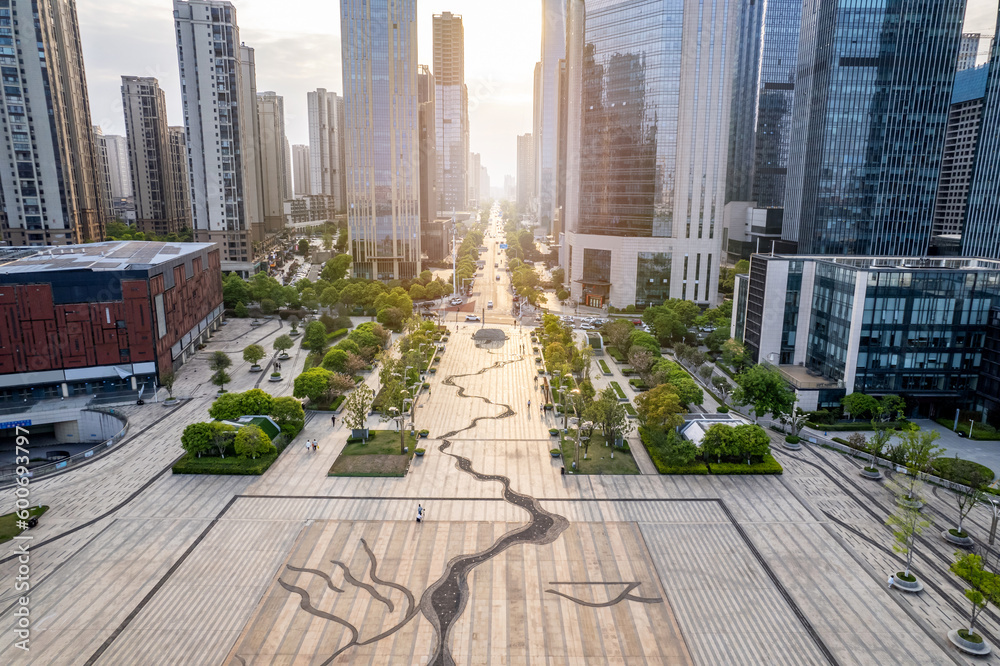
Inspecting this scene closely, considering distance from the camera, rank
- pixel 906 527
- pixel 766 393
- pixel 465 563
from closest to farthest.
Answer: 1. pixel 906 527
2. pixel 465 563
3. pixel 766 393

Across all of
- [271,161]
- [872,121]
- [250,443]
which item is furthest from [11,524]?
[271,161]

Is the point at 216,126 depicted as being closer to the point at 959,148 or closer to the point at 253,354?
the point at 253,354

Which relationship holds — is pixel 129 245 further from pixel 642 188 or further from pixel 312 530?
pixel 642 188

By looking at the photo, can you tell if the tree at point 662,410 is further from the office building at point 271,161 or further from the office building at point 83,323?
the office building at point 271,161

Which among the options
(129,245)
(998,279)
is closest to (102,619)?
(129,245)

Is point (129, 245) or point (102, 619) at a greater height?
point (129, 245)

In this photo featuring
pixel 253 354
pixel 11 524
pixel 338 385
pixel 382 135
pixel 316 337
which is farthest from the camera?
pixel 382 135

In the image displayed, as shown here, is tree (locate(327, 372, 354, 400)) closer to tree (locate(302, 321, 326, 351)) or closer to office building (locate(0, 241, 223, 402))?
tree (locate(302, 321, 326, 351))
